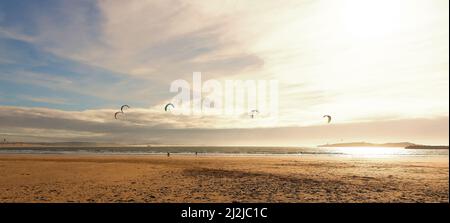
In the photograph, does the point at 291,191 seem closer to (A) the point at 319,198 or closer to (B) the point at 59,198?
(A) the point at 319,198

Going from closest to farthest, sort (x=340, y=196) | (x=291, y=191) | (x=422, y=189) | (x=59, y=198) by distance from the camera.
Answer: (x=59, y=198) → (x=340, y=196) → (x=291, y=191) → (x=422, y=189)
